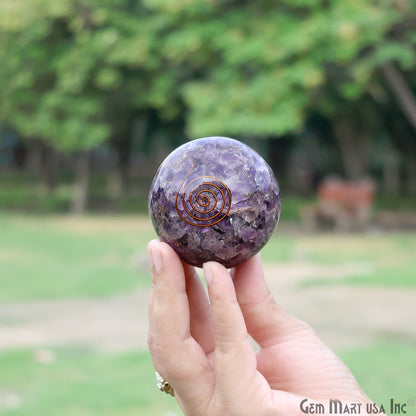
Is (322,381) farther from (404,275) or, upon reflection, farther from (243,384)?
(404,275)

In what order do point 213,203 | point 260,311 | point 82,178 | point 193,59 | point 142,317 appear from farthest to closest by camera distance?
point 82,178
point 193,59
point 142,317
point 260,311
point 213,203

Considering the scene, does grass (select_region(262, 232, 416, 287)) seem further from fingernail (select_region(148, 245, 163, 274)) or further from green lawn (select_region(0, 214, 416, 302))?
fingernail (select_region(148, 245, 163, 274))

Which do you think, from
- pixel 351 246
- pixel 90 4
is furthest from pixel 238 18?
pixel 351 246

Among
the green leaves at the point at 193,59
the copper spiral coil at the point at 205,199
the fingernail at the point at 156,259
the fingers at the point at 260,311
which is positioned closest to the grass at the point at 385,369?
the fingers at the point at 260,311

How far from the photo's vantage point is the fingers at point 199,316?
2.69 m

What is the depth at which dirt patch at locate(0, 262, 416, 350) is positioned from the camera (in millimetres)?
6637

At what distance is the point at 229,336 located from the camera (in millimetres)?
2258

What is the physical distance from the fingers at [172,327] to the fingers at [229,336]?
0.41ft

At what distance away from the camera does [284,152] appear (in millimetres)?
27500

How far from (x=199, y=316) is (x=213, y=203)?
22.1 inches

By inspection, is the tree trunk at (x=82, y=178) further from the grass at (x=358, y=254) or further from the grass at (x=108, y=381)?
the grass at (x=108, y=381)

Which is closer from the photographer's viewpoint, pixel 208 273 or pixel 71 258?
pixel 208 273

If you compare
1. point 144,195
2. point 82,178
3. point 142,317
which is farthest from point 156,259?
point 144,195

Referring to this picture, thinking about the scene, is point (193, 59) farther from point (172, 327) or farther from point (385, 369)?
point (172, 327)
